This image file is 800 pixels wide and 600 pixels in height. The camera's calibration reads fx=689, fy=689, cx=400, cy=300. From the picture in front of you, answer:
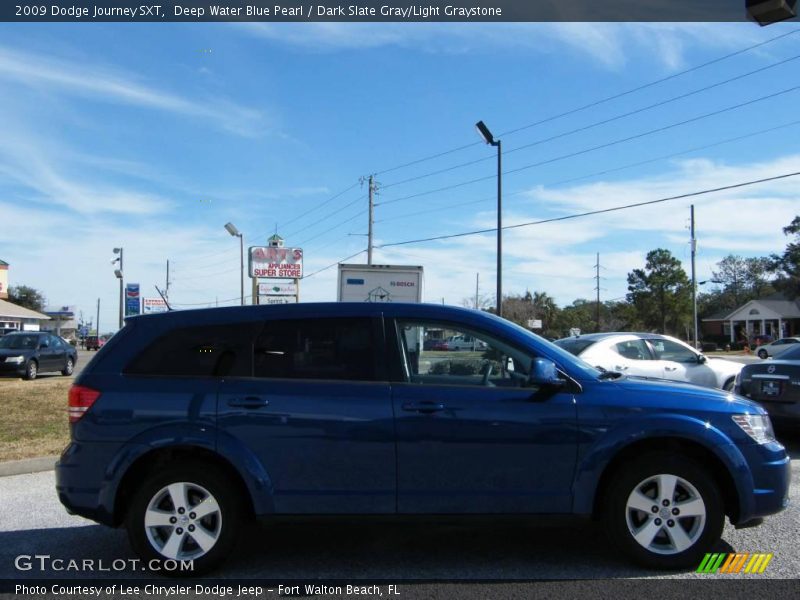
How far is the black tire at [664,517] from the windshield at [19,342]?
21253 millimetres

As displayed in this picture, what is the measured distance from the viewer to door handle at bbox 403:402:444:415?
4531mm

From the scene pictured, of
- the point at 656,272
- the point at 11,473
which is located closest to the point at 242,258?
the point at 11,473

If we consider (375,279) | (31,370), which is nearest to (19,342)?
(31,370)

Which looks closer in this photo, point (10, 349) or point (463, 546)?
point (463, 546)

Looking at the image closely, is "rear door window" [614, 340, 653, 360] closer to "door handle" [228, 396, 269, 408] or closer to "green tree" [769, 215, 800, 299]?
Result: "door handle" [228, 396, 269, 408]

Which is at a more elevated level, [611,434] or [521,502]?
[611,434]

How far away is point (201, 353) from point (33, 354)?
63.2 ft

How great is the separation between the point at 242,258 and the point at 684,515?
Result: 39584 mm

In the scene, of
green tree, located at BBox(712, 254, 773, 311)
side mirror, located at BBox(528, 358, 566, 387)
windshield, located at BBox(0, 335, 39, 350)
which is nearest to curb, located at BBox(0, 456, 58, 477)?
side mirror, located at BBox(528, 358, 566, 387)

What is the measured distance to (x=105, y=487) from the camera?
453 centimetres

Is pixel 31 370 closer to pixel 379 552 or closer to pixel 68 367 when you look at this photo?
pixel 68 367

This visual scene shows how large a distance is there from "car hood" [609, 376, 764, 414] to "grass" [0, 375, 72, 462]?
7110 mm

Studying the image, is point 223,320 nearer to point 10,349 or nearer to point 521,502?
point 521,502

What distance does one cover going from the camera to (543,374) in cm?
446
